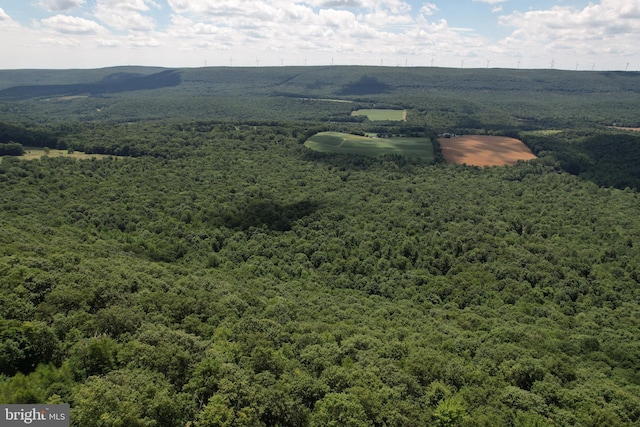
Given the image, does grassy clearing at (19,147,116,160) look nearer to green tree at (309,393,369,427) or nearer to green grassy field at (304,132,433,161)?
green grassy field at (304,132,433,161)

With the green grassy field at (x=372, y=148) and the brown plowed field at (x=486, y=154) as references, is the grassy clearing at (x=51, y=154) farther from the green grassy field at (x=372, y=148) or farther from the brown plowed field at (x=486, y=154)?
the brown plowed field at (x=486, y=154)

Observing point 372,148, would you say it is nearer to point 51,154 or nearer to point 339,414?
point 51,154

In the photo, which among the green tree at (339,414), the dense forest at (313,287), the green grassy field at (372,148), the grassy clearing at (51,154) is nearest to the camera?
the green tree at (339,414)

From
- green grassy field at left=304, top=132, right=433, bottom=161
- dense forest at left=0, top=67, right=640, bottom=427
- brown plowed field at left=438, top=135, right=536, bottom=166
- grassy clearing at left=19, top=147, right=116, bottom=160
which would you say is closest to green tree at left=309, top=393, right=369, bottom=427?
dense forest at left=0, top=67, right=640, bottom=427

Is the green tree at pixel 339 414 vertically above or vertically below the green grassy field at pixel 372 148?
below

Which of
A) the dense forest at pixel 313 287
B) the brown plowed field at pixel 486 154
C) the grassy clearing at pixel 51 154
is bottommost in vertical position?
the dense forest at pixel 313 287

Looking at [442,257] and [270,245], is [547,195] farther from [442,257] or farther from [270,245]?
[270,245]

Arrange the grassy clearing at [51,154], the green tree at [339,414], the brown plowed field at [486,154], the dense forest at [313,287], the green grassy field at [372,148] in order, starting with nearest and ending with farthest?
the green tree at [339,414] < the dense forest at [313,287] < the grassy clearing at [51,154] < the brown plowed field at [486,154] < the green grassy field at [372,148]

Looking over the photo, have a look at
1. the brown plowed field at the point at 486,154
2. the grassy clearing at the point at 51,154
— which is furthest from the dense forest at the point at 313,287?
the brown plowed field at the point at 486,154

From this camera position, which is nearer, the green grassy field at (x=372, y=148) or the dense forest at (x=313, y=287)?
the dense forest at (x=313, y=287)
